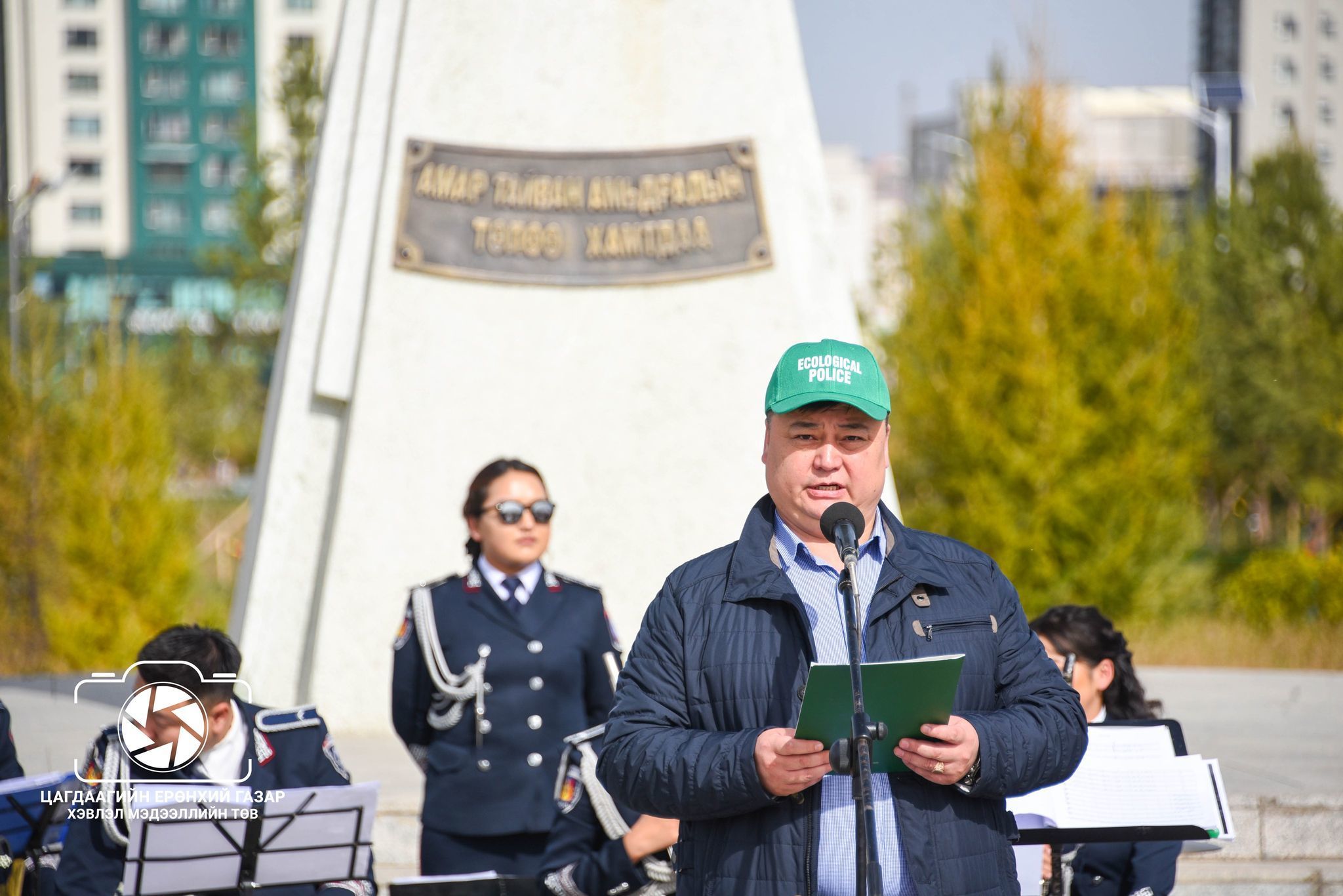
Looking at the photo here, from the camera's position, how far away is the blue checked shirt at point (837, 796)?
7.99ft

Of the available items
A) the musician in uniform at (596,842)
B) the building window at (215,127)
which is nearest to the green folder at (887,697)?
the musician in uniform at (596,842)

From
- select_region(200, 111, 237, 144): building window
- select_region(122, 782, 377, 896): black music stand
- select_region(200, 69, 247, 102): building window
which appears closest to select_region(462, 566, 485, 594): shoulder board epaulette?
select_region(122, 782, 377, 896): black music stand

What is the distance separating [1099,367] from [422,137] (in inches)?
322

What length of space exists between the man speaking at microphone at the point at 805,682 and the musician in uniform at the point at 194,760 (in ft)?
4.63

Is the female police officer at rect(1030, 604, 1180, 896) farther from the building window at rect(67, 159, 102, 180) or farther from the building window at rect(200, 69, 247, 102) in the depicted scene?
the building window at rect(67, 159, 102, 180)

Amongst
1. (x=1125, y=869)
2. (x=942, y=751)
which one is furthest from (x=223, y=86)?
(x=942, y=751)

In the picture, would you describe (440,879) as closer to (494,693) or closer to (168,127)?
(494,693)

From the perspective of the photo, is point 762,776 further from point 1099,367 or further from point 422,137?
point 1099,367

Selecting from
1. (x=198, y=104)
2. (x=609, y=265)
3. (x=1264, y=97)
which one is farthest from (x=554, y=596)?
(x=198, y=104)

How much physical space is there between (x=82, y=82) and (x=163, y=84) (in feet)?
12.2

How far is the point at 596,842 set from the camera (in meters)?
3.75

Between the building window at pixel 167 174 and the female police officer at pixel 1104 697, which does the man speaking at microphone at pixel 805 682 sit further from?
the building window at pixel 167 174

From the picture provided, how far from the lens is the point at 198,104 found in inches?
2717

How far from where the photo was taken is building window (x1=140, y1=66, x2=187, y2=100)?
2687 inches
